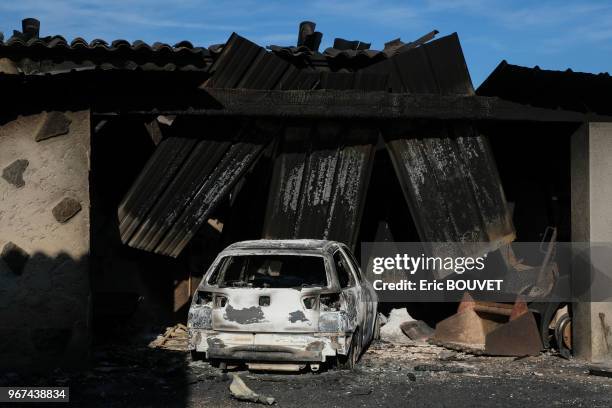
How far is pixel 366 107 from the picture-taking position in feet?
36.1

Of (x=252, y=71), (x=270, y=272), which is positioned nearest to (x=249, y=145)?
(x=252, y=71)

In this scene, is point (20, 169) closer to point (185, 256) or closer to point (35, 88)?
point (35, 88)

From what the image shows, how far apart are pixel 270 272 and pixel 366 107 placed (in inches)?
118

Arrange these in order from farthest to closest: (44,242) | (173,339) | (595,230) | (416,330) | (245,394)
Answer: (416,330) → (173,339) → (595,230) → (44,242) → (245,394)

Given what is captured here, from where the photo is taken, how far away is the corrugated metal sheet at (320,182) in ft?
37.0

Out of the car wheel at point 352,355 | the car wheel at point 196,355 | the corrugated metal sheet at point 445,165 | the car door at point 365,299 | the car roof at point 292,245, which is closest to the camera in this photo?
the car wheel at point 196,355

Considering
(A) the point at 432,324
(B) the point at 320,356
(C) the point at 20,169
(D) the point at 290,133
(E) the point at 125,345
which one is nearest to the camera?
(B) the point at 320,356

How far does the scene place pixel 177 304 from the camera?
14.7m

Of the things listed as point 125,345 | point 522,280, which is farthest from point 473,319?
point 125,345

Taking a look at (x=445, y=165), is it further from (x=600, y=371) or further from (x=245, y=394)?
(x=245, y=394)

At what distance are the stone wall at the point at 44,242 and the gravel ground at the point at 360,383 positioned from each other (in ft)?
1.52

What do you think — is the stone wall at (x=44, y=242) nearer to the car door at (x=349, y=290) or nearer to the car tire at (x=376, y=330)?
the car door at (x=349, y=290)

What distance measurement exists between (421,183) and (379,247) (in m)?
4.04

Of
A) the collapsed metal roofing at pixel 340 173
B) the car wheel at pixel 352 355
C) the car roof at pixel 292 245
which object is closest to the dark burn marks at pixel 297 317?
the car wheel at pixel 352 355
